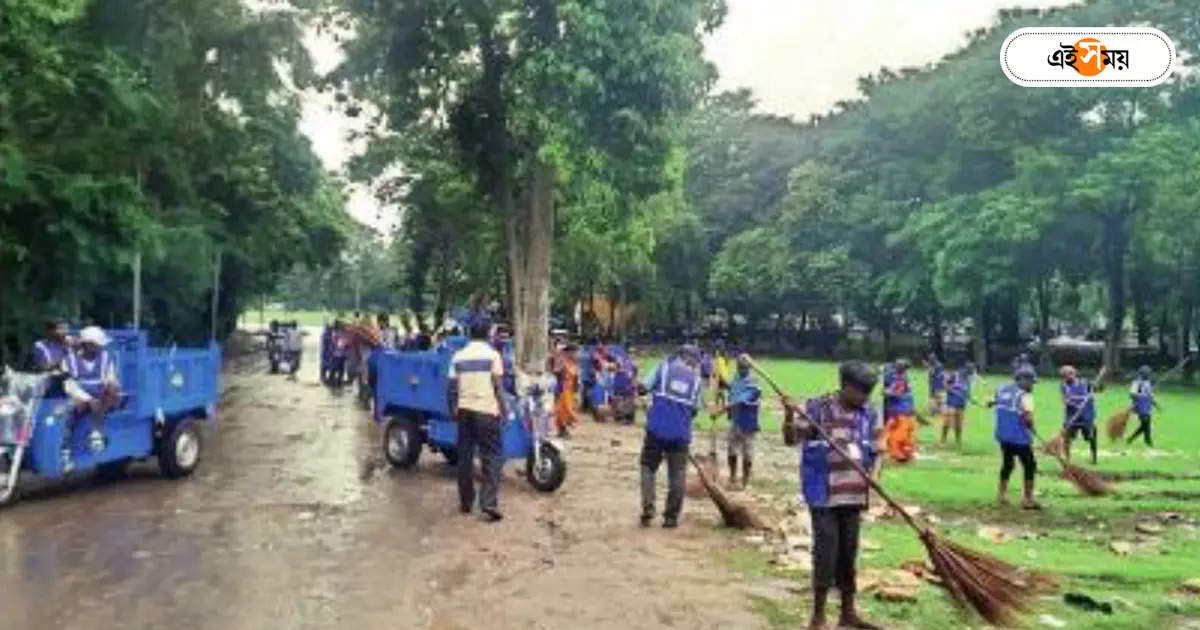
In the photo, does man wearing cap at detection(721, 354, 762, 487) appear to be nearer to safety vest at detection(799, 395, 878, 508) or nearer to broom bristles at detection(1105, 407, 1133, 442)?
safety vest at detection(799, 395, 878, 508)

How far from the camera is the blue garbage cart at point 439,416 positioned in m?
15.0

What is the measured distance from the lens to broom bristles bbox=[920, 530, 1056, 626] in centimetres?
879

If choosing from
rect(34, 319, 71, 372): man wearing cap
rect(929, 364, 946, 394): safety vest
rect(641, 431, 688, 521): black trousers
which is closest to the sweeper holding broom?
rect(641, 431, 688, 521): black trousers

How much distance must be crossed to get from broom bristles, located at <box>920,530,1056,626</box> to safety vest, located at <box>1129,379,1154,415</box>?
619 inches

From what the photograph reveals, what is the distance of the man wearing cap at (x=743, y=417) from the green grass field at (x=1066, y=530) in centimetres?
60

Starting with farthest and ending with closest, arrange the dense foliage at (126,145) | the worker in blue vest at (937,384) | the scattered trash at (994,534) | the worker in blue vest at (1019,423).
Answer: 1. the worker in blue vest at (937,384)
2. the dense foliage at (126,145)
3. the worker in blue vest at (1019,423)
4. the scattered trash at (994,534)

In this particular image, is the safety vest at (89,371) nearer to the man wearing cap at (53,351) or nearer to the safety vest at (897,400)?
the man wearing cap at (53,351)

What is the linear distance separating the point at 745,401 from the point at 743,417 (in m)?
0.34

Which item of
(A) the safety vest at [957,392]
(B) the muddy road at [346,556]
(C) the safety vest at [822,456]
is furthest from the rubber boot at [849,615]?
(A) the safety vest at [957,392]

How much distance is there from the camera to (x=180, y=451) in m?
15.5

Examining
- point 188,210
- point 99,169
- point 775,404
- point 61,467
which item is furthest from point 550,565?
point 775,404

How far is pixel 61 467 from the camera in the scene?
43.2ft

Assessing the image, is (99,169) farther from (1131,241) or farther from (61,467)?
(1131,241)

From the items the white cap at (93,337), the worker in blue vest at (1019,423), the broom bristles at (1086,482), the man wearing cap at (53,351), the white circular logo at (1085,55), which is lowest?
the broom bristles at (1086,482)
